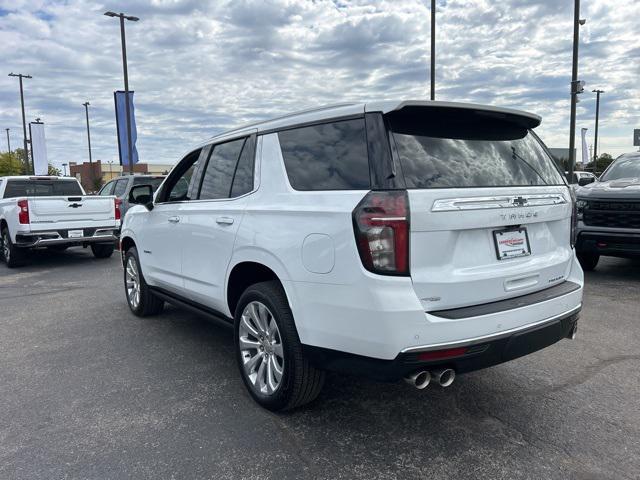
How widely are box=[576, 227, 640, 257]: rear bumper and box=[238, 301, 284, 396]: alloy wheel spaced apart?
19.0ft

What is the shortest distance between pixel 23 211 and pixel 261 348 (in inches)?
322

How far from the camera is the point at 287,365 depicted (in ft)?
10.4

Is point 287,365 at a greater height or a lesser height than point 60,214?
lesser

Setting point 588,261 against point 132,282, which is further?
point 588,261

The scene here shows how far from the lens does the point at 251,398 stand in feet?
12.1

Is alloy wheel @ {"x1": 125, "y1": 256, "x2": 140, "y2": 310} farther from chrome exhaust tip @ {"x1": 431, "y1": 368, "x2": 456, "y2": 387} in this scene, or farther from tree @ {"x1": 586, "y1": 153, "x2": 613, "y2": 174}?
tree @ {"x1": 586, "y1": 153, "x2": 613, "y2": 174}

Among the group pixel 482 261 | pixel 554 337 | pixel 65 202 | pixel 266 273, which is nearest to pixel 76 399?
pixel 266 273

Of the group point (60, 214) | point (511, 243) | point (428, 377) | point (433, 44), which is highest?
point (433, 44)

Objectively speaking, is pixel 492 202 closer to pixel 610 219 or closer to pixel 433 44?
pixel 610 219

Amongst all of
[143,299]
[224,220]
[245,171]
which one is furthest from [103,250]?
[245,171]

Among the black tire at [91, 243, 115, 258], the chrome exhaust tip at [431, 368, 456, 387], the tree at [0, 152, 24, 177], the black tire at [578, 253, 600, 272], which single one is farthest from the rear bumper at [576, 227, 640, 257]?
the tree at [0, 152, 24, 177]

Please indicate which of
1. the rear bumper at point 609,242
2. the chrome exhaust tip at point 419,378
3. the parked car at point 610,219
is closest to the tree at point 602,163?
the parked car at point 610,219

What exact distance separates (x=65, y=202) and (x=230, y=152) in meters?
7.26

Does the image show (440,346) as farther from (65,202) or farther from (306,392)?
(65,202)
